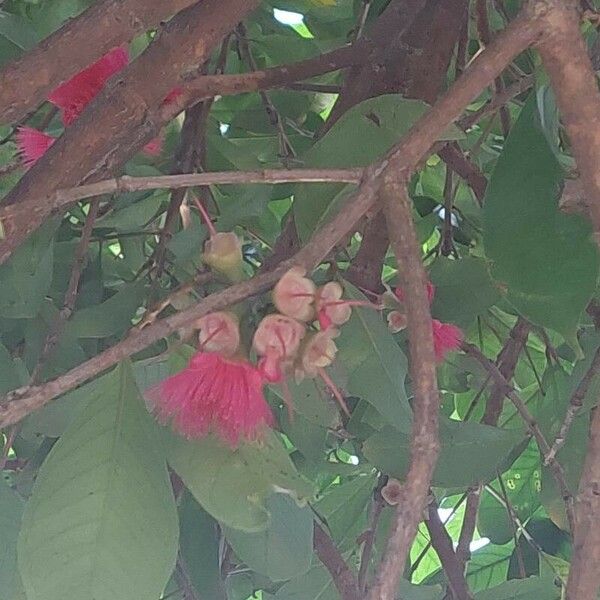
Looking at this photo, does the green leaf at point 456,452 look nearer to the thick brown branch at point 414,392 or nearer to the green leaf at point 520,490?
the thick brown branch at point 414,392

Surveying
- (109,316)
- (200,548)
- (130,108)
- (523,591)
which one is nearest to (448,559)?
(523,591)

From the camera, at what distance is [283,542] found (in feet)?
2.19

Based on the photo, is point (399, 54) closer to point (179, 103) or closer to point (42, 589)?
point (179, 103)

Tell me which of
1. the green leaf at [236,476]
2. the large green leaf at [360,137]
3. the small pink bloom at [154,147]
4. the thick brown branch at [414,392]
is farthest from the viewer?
the small pink bloom at [154,147]

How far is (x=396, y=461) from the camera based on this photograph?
0.68 meters

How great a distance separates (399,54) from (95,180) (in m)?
0.31

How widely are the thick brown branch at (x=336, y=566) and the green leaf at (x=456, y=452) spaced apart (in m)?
0.10

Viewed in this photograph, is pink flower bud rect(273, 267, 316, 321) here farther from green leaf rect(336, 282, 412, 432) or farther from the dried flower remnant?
green leaf rect(336, 282, 412, 432)

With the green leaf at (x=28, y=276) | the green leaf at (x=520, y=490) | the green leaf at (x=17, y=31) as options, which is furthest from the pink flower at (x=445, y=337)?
the green leaf at (x=520, y=490)

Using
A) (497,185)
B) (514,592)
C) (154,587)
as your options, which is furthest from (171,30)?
(514,592)

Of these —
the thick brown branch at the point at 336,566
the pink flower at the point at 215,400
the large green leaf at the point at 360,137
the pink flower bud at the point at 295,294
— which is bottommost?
the thick brown branch at the point at 336,566

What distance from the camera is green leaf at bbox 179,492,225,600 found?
799 mm

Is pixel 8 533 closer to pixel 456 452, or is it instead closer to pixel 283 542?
pixel 283 542

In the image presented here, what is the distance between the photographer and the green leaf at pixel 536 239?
1.69 feet
